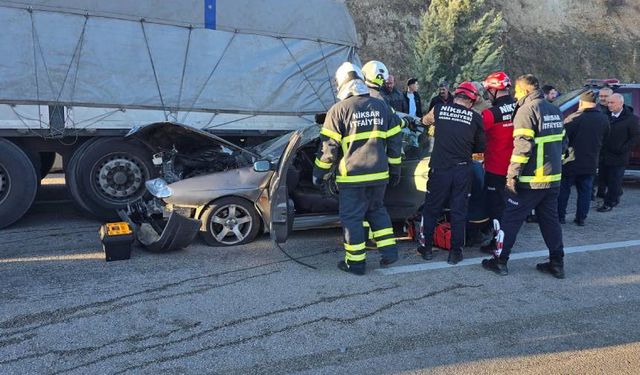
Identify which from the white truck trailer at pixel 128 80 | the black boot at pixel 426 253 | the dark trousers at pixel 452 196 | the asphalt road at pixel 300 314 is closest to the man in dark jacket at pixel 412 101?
the white truck trailer at pixel 128 80

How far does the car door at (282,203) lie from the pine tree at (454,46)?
37.8 ft

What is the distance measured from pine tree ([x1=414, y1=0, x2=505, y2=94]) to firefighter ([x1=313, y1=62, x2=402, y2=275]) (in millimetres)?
11416

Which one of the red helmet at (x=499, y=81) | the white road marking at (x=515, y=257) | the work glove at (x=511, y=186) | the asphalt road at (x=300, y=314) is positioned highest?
the red helmet at (x=499, y=81)

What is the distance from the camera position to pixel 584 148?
713 cm

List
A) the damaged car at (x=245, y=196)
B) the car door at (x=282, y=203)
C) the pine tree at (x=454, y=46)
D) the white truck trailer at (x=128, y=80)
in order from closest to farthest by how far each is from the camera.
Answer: the car door at (x=282, y=203) → the damaged car at (x=245, y=196) → the white truck trailer at (x=128, y=80) → the pine tree at (x=454, y=46)

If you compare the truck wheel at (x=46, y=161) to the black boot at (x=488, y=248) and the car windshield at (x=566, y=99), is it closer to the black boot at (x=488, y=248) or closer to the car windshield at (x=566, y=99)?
the black boot at (x=488, y=248)

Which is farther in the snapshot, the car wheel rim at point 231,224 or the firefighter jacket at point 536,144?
the car wheel rim at point 231,224

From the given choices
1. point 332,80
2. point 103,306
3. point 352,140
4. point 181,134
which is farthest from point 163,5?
point 103,306

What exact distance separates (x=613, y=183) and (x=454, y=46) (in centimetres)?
953

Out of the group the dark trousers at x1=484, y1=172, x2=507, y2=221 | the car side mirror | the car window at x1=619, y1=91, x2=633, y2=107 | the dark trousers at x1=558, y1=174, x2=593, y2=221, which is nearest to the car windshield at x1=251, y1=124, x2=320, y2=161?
the car side mirror

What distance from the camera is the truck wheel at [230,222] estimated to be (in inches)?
227

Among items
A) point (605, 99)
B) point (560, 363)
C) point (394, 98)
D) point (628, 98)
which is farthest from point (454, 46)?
point (560, 363)

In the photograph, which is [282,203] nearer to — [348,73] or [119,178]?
[348,73]

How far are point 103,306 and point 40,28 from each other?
4175 millimetres
